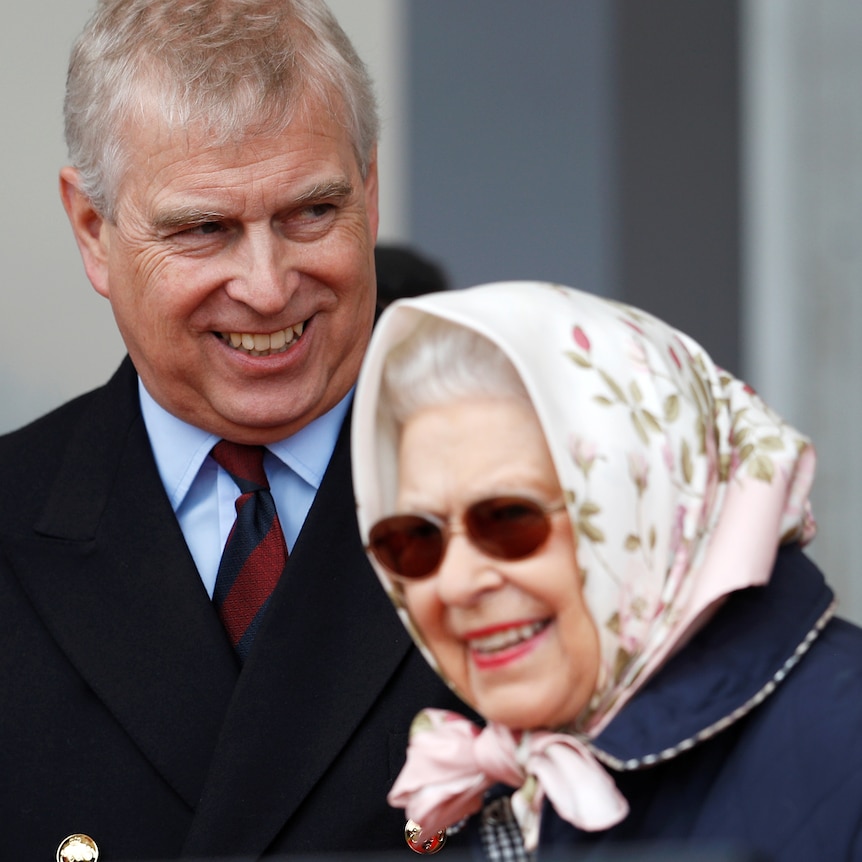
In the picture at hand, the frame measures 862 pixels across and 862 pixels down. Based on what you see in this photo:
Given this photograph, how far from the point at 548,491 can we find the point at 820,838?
0.45 meters

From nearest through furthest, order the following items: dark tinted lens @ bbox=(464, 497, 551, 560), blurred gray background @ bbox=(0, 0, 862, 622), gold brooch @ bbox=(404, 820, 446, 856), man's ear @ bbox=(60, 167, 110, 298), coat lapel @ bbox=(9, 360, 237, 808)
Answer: dark tinted lens @ bbox=(464, 497, 551, 560), gold brooch @ bbox=(404, 820, 446, 856), coat lapel @ bbox=(9, 360, 237, 808), man's ear @ bbox=(60, 167, 110, 298), blurred gray background @ bbox=(0, 0, 862, 622)

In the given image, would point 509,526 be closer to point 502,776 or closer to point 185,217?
point 502,776

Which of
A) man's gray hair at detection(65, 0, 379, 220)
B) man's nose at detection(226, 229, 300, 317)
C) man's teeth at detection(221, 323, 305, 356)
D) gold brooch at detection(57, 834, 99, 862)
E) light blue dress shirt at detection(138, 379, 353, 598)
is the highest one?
man's gray hair at detection(65, 0, 379, 220)

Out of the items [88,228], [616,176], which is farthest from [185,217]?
[616,176]

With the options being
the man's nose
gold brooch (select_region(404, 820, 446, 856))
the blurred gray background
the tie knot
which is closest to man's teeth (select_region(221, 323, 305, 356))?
the man's nose

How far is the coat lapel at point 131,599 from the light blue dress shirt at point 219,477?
51 millimetres

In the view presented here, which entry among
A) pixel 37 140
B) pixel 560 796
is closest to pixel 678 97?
pixel 37 140

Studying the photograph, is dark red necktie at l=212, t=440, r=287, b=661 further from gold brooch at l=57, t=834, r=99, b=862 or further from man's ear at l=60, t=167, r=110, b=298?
man's ear at l=60, t=167, r=110, b=298

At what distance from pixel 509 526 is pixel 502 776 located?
0.31 metres

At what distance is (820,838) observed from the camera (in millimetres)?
1683

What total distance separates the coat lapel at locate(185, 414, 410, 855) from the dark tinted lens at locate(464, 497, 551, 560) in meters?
0.91

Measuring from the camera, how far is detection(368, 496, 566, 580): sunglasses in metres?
1.69

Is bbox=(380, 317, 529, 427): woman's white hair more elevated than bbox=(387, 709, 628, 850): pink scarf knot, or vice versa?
bbox=(380, 317, 529, 427): woman's white hair

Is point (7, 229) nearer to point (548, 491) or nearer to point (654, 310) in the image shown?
point (654, 310)
